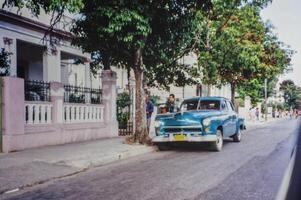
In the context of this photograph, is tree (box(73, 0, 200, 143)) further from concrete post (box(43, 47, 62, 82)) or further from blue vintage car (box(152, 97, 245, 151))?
concrete post (box(43, 47, 62, 82))

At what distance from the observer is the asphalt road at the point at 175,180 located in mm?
6008

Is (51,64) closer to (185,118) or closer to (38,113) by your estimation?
(38,113)

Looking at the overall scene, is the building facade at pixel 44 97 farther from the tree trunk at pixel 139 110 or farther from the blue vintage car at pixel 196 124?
the blue vintage car at pixel 196 124

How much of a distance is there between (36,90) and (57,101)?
0.97 m

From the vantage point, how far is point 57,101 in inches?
506

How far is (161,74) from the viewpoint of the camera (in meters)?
18.7

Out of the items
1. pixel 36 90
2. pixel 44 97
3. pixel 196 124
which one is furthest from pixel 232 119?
pixel 36 90

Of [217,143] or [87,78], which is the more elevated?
[87,78]

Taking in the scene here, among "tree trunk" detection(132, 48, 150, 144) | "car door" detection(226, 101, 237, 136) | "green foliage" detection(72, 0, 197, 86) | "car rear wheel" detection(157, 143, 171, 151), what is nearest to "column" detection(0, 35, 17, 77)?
"green foliage" detection(72, 0, 197, 86)

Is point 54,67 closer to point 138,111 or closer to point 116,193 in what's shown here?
point 138,111

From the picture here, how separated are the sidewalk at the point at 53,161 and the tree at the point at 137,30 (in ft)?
6.51

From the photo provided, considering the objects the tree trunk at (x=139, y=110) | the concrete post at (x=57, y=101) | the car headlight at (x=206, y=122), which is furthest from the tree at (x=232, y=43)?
the concrete post at (x=57, y=101)

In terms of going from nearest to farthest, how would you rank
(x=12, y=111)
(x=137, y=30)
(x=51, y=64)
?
(x=12, y=111) < (x=137, y=30) < (x=51, y=64)

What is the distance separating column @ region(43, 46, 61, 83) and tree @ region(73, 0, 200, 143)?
3497 millimetres
